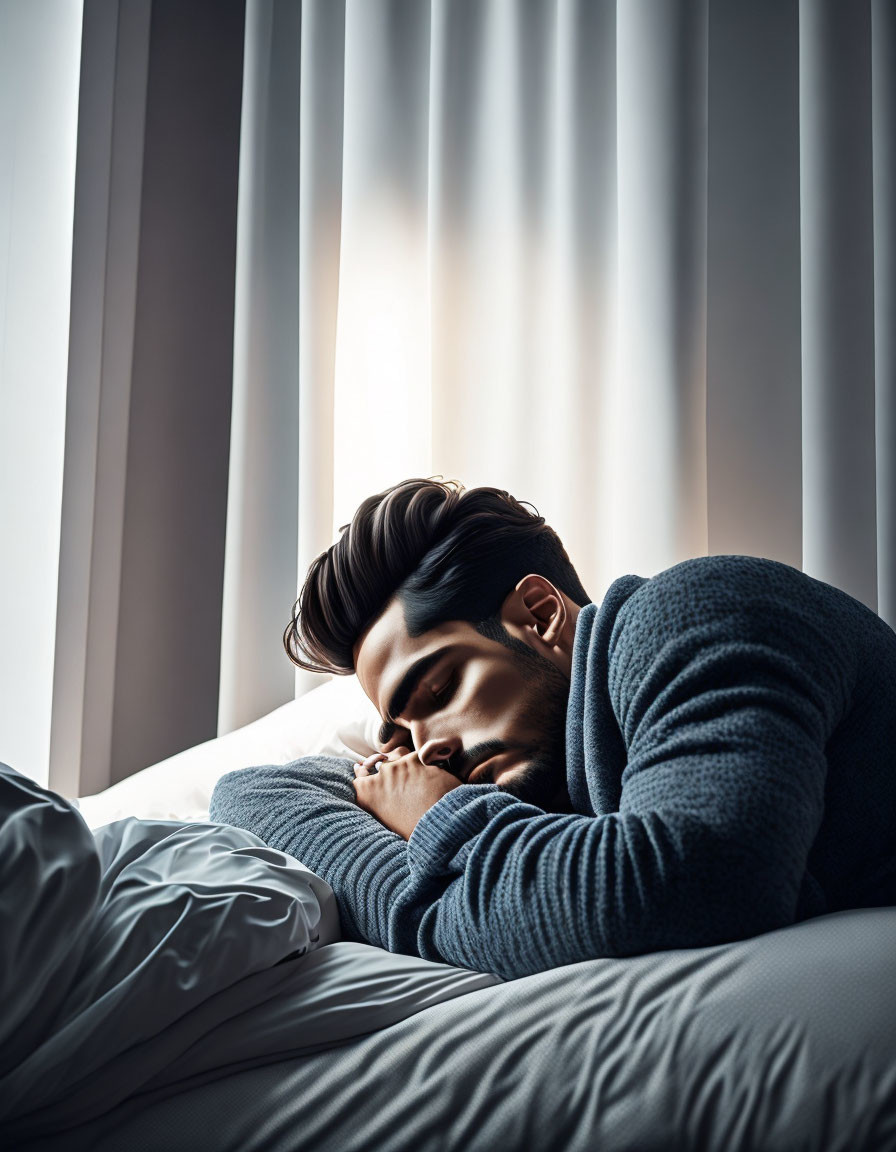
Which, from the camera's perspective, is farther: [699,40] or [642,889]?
[699,40]

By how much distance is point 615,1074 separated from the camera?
0.52m

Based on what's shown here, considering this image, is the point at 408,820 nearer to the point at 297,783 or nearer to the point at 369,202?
the point at 297,783

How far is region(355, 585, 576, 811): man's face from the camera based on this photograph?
972mm

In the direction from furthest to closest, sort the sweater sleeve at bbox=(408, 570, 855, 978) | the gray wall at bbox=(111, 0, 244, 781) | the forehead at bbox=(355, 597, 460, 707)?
the gray wall at bbox=(111, 0, 244, 781) < the forehead at bbox=(355, 597, 460, 707) < the sweater sleeve at bbox=(408, 570, 855, 978)

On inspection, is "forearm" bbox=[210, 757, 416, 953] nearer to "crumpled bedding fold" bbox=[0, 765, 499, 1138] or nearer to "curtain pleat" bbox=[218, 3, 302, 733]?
"crumpled bedding fold" bbox=[0, 765, 499, 1138]

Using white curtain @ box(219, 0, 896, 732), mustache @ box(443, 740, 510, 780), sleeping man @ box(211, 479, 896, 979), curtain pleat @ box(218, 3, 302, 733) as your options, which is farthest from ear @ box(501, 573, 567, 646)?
curtain pleat @ box(218, 3, 302, 733)

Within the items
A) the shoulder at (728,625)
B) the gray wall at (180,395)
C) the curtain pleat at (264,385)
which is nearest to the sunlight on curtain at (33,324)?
the gray wall at (180,395)

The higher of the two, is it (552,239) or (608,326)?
(552,239)

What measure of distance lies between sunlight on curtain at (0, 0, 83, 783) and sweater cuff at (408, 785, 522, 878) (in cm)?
130

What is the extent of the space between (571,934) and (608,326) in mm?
1237

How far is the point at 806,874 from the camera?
70 centimetres

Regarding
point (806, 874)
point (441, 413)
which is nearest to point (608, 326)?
point (441, 413)

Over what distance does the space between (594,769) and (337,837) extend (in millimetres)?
247

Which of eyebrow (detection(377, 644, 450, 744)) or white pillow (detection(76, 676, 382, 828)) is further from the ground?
eyebrow (detection(377, 644, 450, 744))
